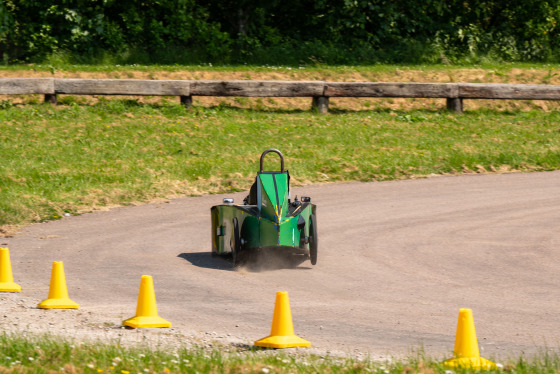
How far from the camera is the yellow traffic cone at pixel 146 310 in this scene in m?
7.80

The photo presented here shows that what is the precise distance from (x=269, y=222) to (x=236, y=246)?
20.3 inches

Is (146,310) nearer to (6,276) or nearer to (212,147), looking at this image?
(6,276)

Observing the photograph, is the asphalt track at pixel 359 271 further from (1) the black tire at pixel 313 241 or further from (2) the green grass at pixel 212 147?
(2) the green grass at pixel 212 147

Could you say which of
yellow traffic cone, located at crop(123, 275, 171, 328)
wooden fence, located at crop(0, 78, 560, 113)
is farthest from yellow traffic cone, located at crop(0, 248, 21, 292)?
wooden fence, located at crop(0, 78, 560, 113)

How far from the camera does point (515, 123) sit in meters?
23.2

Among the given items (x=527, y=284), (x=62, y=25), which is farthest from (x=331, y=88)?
(x=527, y=284)

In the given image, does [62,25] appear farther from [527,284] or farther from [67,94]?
[527,284]

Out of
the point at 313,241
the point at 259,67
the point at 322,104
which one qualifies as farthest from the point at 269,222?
the point at 259,67

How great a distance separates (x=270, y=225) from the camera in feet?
33.0

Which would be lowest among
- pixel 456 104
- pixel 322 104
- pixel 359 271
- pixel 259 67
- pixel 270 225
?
pixel 359 271

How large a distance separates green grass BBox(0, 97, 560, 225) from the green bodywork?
172 inches

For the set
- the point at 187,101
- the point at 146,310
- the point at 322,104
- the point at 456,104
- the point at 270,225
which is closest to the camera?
the point at 146,310

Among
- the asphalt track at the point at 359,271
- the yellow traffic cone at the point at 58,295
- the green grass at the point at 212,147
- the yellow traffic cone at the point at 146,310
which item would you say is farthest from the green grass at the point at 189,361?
the green grass at the point at 212,147

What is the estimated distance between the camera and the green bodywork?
10077 millimetres
